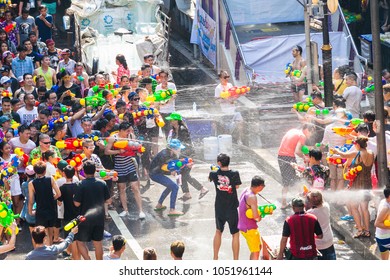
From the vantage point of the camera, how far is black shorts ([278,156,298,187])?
15727 millimetres

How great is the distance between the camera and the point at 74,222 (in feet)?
41.7

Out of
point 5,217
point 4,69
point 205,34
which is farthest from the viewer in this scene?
point 205,34

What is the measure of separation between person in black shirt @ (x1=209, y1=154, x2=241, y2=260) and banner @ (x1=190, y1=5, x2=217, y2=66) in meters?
10.9

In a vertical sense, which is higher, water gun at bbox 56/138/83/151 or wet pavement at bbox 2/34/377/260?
water gun at bbox 56/138/83/151

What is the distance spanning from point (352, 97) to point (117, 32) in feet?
24.4

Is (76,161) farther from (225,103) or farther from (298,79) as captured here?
(298,79)

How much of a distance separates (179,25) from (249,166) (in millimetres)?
11777

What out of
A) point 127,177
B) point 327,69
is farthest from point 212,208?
point 327,69

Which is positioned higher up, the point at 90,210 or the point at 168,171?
the point at 90,210

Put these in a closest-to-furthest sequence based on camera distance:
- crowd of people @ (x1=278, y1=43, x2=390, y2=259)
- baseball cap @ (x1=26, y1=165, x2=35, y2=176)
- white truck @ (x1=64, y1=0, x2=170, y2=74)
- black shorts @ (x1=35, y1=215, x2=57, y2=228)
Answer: crowd of people @ (x1=278, y1=43, x2=390, y2=259)
black shorts @ (x1=35, y1=215, x2=57, y2=228)
baseball cap @ (x1=26, y1=165, x2=35, y2=176)
white truck @ (x1=64, y1=0, x2=170, y2=74)

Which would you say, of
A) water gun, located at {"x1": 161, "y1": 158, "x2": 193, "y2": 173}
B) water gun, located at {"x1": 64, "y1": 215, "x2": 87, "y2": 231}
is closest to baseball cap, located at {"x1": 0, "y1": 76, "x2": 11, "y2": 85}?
water gun, located at {"x1": 161, "y1": 158, "x2": 193, "y2": 173}

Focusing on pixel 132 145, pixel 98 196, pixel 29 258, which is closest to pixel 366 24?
pixel 132 145

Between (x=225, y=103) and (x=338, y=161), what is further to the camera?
(x=225, y=103)

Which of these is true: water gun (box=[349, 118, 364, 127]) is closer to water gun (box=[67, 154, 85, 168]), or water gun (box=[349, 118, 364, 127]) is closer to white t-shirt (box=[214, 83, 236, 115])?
white t-shirt (box=[214, 83, 236, 115])
